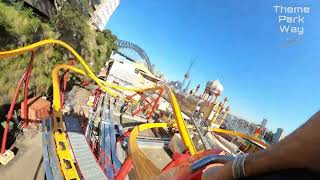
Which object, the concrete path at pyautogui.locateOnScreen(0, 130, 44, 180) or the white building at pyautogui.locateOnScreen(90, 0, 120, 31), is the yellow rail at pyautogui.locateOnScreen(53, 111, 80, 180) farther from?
the white building at pyautogui.locateOnScreen(90, 0, 120, 31)

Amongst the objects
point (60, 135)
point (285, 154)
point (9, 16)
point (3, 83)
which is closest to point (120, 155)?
point (60, 135)

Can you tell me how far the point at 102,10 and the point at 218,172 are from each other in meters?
47.3

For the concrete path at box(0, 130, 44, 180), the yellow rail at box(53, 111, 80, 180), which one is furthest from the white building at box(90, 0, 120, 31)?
the yellow rail at box(53, 111, 80, 180)

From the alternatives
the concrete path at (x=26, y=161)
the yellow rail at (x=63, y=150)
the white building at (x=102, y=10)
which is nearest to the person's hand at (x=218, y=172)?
the yellow rail at (x=63, y=150)

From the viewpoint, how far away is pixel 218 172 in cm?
133

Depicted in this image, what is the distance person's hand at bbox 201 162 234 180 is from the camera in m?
1.26

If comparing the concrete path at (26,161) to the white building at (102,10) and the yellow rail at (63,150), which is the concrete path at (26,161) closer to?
the yellow rail at (63,150)

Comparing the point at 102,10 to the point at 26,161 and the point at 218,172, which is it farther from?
the point at 218,172

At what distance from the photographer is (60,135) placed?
31.7ft

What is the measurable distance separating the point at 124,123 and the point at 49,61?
6702 mm

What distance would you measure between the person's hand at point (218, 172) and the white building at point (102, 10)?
Answer: 1622 inches

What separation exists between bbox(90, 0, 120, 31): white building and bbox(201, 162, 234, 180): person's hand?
41193mm

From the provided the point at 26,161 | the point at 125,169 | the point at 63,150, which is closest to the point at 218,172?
the point at 125,169

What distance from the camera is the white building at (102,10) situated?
139 feet
